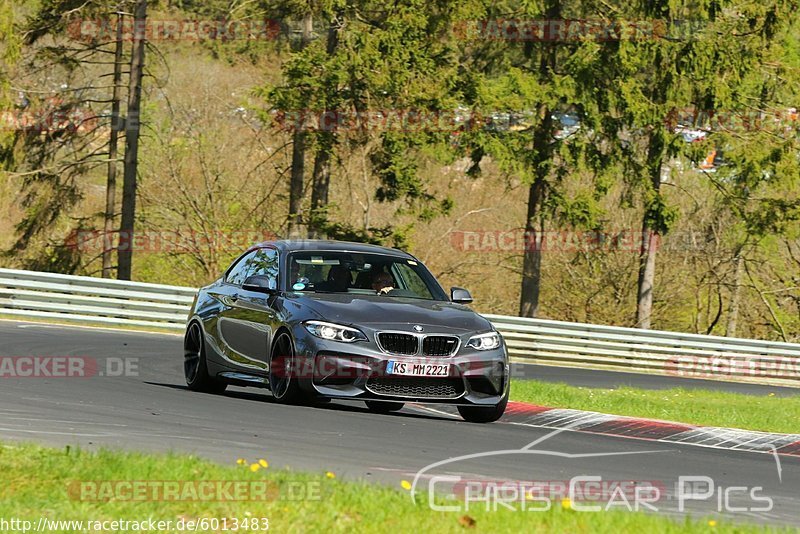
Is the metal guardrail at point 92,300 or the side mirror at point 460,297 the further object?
the metal guardrail at point 92,300

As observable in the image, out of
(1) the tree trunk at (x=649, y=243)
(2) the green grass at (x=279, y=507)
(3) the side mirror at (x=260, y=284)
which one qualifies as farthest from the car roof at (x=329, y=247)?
(1) the tree trunk at (x=649, y=243)

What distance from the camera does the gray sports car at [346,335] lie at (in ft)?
38.1

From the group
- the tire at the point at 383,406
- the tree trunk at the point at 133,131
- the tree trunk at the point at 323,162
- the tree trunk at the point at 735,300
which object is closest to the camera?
the tire at the point at 383,406

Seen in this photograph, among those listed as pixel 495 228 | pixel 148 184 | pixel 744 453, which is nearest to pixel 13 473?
pixel 744 453

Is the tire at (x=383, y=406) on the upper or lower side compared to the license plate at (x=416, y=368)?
lower

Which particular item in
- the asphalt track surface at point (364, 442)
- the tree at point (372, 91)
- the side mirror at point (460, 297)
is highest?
the tree at point (372, 91)

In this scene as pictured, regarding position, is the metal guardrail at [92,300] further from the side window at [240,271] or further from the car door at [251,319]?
the car door at [251,319]

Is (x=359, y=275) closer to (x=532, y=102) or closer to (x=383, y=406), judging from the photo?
(x=383, y=406)

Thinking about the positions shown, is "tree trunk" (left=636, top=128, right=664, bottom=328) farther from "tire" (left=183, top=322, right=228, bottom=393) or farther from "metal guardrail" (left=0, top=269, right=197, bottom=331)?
"tire" (left=183, top=322, right=228, bottom=393)

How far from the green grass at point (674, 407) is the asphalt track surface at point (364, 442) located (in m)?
2.73

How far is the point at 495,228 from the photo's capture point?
4672 centimetres

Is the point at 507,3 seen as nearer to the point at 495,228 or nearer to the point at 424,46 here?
the point at 424,46

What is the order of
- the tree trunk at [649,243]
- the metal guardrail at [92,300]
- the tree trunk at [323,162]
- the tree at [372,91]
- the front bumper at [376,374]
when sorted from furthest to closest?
the tree trunk at [649,243] → the tree trunk at [323,162] → the tree at [372,91] → the metal guardrail at [92,300] → the front bumper at [376,374]

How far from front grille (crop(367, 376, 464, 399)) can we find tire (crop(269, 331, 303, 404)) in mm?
762
